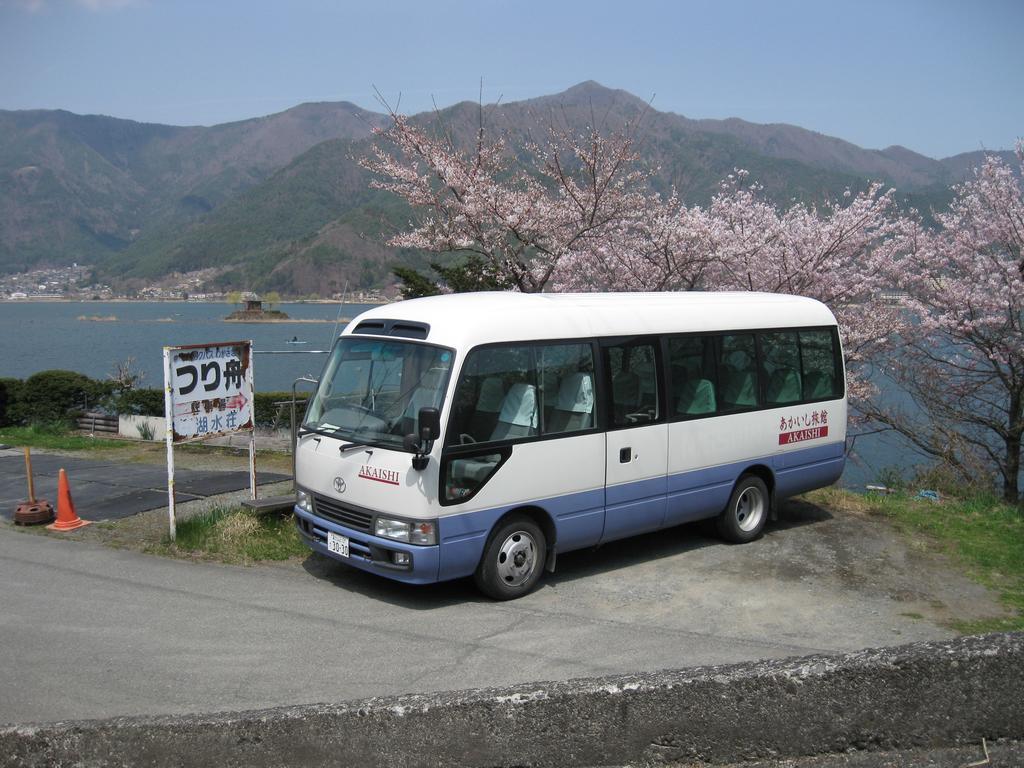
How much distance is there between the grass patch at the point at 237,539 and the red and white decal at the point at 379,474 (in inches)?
85.8

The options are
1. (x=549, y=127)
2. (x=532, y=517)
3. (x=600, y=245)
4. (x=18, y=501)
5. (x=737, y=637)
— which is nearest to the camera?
(x=737, y=637)

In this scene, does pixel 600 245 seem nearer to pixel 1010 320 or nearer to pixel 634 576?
pixel 1010 320

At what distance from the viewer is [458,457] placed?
727cm

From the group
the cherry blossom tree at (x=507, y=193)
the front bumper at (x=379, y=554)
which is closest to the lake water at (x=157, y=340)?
the cherry blossom tree at (x=507, y=193)

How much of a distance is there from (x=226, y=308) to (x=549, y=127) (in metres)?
137

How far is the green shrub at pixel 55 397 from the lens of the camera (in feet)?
71.0

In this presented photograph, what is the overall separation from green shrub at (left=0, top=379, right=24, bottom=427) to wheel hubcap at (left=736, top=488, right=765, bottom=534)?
1903 centimetres

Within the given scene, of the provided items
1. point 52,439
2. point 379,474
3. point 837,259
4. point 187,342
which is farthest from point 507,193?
point 187,342

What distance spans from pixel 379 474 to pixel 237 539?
276cm

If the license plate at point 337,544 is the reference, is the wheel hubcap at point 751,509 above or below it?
below

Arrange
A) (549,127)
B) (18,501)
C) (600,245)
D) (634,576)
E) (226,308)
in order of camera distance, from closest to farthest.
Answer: (634,576) → (18,501) → (549,127) → (600,245) → (226,308)

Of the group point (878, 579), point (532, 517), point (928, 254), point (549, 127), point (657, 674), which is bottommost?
point (878, 579)

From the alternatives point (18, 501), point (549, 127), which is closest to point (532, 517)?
point (18, 501)

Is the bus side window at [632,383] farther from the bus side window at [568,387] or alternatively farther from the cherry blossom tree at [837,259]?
the cherry blossom tree at [837,259]
